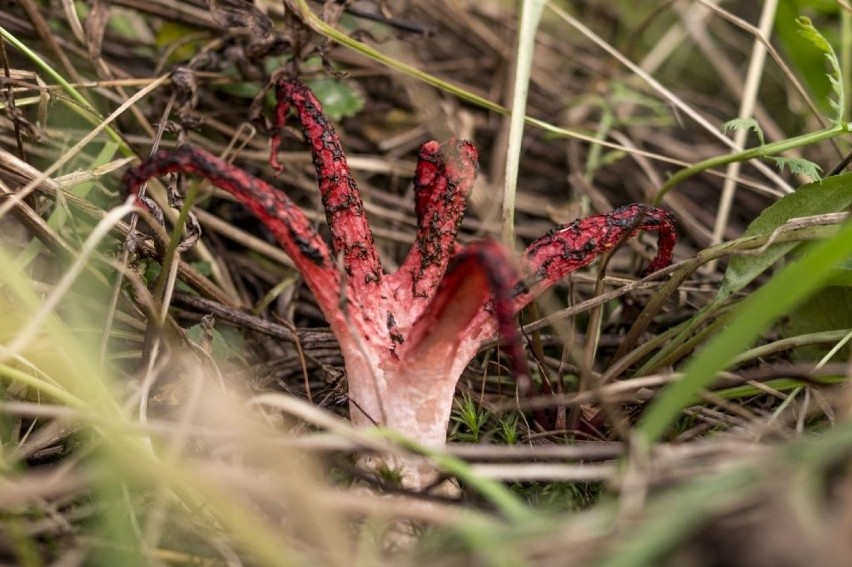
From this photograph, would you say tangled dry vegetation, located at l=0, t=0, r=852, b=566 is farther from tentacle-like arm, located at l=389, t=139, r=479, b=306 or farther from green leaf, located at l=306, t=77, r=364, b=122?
tentacle-like arm, located at l=389, t=139, r=479, b=306

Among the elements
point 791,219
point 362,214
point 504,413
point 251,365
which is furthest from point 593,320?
point 251,365

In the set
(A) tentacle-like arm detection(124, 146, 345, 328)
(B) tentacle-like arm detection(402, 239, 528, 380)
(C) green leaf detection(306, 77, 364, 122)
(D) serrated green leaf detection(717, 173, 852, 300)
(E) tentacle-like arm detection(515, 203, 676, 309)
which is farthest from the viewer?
(C) green leaf detection(306, 77, 364, 122)

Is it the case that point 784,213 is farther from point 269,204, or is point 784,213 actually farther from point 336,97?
point 336,97

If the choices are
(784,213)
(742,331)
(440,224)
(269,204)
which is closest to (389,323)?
(440,224)

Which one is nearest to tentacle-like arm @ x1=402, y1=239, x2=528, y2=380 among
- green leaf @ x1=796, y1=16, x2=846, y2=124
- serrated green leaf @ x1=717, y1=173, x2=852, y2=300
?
serrated green leaf @ x1=717, y1=173, x2=852, y2=300

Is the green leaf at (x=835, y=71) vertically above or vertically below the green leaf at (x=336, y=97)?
below

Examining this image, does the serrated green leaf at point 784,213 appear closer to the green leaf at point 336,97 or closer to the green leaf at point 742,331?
the green leaf at point 742,331

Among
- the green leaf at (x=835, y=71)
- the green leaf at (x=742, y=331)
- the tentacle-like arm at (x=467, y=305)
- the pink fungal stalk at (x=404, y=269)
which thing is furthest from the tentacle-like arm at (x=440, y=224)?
the green leaf at (x=835, y=71)
